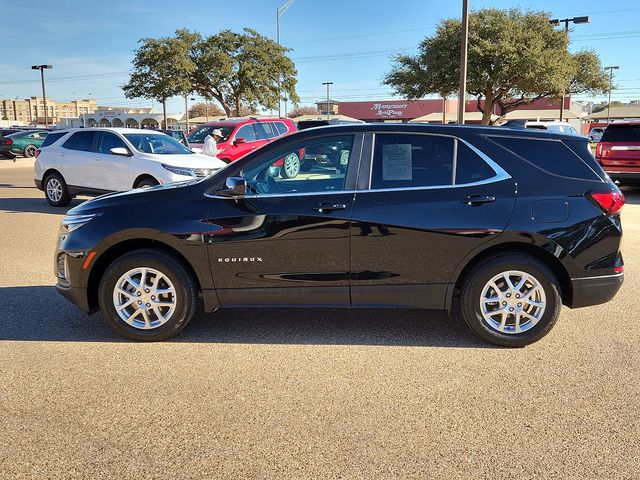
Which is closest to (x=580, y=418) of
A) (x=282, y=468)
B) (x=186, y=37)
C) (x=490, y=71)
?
(x=282, y=468)

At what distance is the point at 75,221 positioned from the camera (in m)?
4.55

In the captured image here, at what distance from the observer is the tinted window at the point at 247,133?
1625 centimetres

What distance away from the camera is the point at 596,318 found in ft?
16.4

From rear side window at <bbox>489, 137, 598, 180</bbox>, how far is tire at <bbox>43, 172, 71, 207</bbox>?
34.3 feet

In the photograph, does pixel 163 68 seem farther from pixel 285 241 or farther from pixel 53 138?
pixel 285 241

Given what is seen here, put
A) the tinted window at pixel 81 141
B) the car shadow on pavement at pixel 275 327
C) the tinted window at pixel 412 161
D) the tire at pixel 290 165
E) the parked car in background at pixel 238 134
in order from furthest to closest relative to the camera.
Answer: the parked car in background at pixel 238 134 → the tinted window at pixel 81 141 → the car shadow on pavement at pixel 275 327 → the tire at pixel 290 165 → the tinted window at pixel 412 161

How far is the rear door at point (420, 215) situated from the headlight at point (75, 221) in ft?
7.04

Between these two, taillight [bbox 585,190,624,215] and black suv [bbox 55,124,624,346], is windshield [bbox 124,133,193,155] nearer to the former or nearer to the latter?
black suv [bbox 55,124,624,346]

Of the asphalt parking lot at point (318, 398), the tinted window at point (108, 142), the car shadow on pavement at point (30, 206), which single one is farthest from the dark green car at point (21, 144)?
the asphalt parking lot at point (318, 398)

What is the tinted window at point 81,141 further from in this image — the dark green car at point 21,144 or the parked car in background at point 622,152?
the dark green car at point 21,144

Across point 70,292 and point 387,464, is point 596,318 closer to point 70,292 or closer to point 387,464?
point 387,464

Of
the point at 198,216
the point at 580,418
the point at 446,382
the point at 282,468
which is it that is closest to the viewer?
the point at 282,468

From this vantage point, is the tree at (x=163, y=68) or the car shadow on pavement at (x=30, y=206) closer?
the car shadow on pavement at (x=30, y=206)

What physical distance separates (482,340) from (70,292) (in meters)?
3.39
